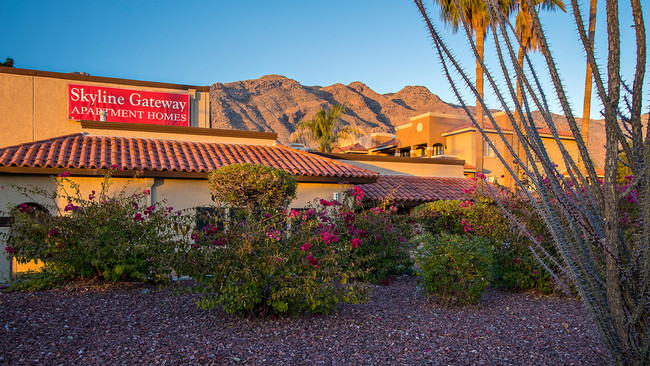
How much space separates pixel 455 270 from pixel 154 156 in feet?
27.3

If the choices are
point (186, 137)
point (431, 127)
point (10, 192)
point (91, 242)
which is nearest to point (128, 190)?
point (10, 192)

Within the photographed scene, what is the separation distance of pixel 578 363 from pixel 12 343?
5.68 m

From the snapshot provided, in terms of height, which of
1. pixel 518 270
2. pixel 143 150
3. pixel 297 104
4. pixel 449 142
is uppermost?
pixel 297 104

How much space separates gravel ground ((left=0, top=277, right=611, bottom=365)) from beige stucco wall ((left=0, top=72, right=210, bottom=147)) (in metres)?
9.59

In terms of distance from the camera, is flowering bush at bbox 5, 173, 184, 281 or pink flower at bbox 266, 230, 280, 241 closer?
pink flower at bbox 266, 230, 280, 241

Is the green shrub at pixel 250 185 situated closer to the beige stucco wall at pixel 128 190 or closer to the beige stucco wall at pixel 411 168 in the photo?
the beige stucco wall at pixel 128 190

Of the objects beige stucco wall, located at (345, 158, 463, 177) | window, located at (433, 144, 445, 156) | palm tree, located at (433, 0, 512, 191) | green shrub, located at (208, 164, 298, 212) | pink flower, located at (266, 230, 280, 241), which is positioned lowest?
pink flower, located at (266, 230, 280, 241)

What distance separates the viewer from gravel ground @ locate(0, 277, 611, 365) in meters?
4.66

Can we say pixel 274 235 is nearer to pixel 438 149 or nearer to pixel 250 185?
pixel 250 185

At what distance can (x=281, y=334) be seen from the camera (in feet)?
18.0

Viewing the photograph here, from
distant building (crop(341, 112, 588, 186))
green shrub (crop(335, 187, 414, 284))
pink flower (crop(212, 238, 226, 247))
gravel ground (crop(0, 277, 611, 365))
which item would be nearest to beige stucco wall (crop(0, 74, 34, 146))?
gravel ground (crop(0, 277, 611, 365))

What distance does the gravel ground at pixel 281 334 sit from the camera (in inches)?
183

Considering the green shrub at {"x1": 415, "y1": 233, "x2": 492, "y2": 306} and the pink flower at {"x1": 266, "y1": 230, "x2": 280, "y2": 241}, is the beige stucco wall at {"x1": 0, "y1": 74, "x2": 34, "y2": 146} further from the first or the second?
the green shrub at {"x1": 415, "y1": 233, "x2": 492, "y2": 306}

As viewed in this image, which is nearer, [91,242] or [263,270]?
[263,270]
